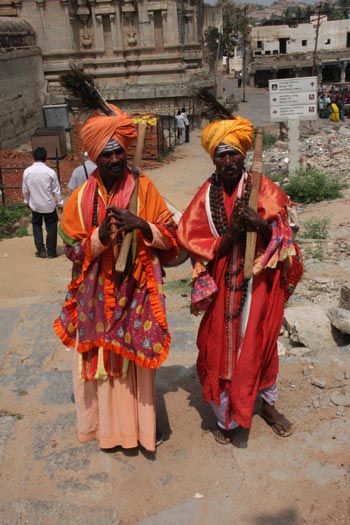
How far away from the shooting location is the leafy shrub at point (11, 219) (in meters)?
8.97

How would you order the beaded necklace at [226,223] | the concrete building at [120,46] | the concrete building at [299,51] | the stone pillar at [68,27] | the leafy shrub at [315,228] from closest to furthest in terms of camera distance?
the beaded necklace at [226,223], the leafy shrub at [315,228], the stone pillar at [68,27], the concrete building at [120,46], the concrete building at [299,51]

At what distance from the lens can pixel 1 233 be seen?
8.90 meters

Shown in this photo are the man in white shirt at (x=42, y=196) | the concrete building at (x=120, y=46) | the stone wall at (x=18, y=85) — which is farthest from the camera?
the concrete building at (x=120, y=46)

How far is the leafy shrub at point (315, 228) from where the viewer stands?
7357 mm

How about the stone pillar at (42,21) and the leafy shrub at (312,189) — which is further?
the stone pillar at (42,21)

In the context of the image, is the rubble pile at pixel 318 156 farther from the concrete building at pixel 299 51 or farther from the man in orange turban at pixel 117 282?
the concrete building at pixel 299 51

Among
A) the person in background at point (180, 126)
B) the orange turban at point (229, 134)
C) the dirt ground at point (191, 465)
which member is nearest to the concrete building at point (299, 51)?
the person in background at point (180, 126)

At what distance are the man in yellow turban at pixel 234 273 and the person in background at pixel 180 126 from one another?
50.3ft

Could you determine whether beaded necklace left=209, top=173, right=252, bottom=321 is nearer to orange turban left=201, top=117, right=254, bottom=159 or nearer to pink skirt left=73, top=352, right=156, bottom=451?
orange turban left=201, top=117, right=254, bottom=159

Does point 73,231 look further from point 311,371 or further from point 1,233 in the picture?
point 1,233

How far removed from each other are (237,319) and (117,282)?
26.0 inches

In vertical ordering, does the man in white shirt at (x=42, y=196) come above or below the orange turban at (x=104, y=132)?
below

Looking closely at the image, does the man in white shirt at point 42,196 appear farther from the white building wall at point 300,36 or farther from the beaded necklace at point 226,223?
the white building wall at point 300,36

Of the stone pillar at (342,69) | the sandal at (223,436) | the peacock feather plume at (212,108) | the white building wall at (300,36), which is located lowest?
the sandal at (223,436)
